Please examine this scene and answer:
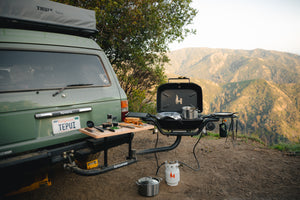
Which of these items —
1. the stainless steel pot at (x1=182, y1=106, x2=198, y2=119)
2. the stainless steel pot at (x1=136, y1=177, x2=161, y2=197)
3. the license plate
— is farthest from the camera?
the stainless steel pot at (x1=182, y1=106, x2=198, y2=119)

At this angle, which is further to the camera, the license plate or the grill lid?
the grill lid

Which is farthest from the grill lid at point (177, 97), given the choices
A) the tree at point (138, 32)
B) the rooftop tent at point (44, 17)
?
the tree at point (138, 32)

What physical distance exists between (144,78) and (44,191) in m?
7.84

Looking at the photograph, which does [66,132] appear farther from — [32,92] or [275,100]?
[275,100]

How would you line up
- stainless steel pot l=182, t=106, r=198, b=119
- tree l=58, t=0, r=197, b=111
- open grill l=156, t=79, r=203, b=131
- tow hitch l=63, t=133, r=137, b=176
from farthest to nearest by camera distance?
tree l=58, t=0, r=197, b=111
open grill l=156, t=79, r=203, b=131
stainless steel pot l=182, t=106, r=198, b=119
tow hitch l=63, t=133, r=137, b=176

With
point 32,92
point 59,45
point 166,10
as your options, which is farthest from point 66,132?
point 166,10

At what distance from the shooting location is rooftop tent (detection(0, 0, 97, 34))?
2.59 meters

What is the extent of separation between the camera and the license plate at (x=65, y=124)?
102 inches

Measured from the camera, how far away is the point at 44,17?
2.88 m

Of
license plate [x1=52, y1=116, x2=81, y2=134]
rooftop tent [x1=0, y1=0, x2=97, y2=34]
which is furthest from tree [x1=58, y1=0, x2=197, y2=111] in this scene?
license plate [x1=52, y1=116, x2=81, y2=134]

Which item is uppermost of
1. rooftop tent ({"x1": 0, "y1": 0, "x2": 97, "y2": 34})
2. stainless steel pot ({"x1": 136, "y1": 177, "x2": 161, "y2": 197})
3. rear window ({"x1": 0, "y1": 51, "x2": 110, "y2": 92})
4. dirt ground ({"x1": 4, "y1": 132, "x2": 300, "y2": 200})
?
rooftop tent ({"x1": 0, "y1": 0, "x2": 97, "y2": 34})

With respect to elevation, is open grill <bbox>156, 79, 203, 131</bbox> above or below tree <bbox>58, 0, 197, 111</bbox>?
below

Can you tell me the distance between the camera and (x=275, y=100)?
11106cm

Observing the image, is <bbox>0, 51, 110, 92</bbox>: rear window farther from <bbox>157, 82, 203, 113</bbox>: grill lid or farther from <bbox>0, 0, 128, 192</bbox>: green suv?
<bbox>157, 82, 203, 113</bbox>: grill lid
